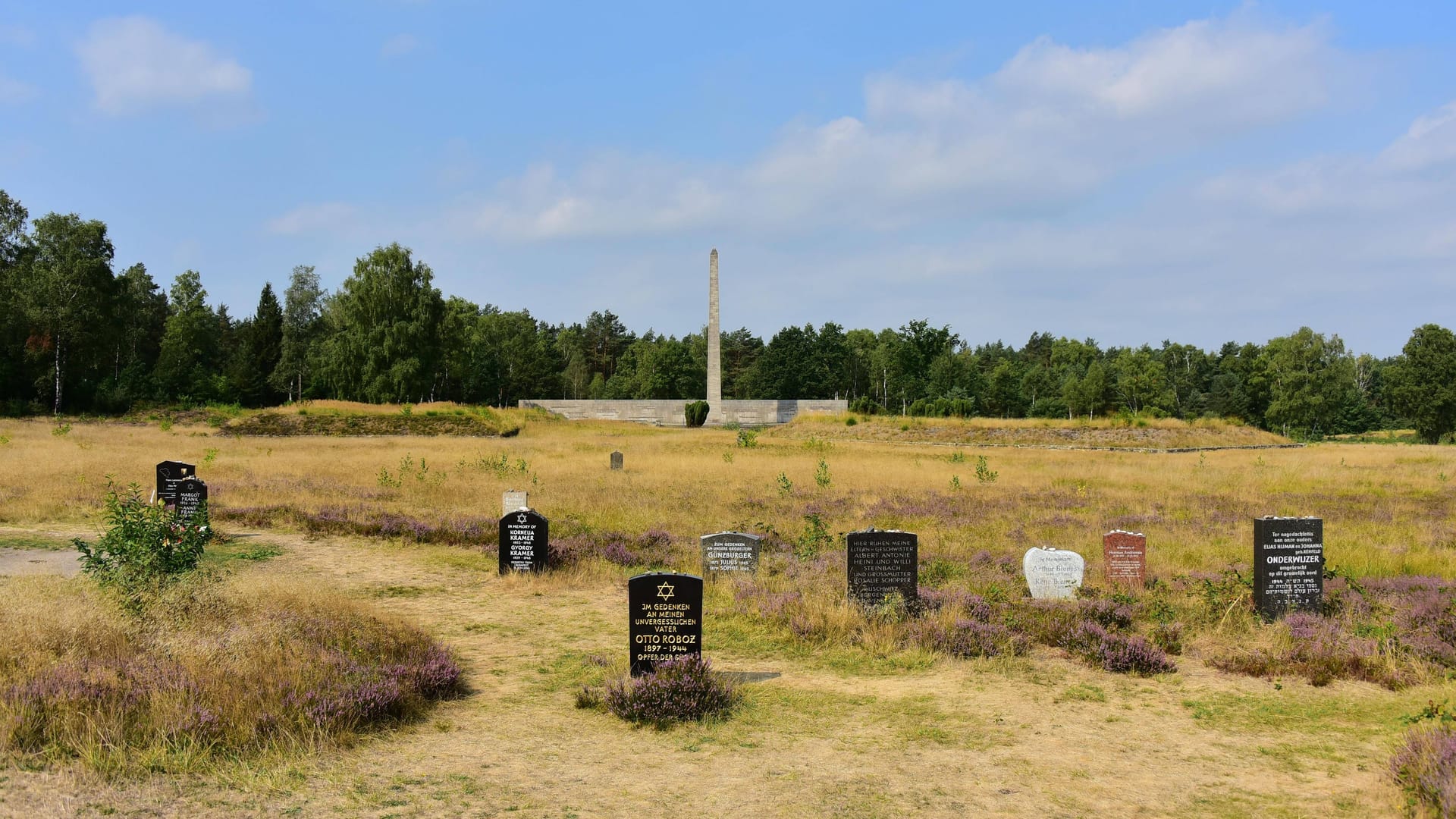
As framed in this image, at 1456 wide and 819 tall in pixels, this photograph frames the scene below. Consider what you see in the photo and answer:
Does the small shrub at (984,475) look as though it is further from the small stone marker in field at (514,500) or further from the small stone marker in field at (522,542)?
the small stone marker in field at (522,542)

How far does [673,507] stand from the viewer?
2064 cm

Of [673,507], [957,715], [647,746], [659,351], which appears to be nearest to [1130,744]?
[957,715]

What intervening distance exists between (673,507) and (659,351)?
272ft

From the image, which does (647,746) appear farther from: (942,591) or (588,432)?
(588,432)

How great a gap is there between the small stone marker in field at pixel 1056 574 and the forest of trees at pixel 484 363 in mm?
57521

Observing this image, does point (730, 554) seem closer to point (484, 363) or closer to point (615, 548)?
point (615, 548)

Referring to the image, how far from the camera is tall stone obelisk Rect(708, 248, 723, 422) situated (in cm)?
6894

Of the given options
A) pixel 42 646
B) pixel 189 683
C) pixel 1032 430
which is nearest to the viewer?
pixel 189 683

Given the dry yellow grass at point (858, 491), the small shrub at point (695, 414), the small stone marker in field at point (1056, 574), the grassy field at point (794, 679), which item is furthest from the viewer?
the small shrub at point (695, 414)

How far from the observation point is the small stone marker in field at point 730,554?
1365 centimetres

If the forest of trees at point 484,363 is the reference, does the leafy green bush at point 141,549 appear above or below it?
below

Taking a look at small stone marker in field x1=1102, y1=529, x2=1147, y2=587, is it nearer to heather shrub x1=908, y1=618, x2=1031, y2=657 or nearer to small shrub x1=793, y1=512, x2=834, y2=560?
heather shrub x1=908, y1=618, x2=1031, y2=657

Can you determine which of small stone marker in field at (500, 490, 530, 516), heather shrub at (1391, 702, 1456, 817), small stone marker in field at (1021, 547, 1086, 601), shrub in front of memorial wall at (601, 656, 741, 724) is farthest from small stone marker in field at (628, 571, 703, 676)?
small stone marker in field at (500, 490, 530, 516)

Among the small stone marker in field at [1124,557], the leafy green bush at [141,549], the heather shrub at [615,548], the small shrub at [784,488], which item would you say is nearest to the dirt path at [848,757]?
the leafy green bush at [141,549]
